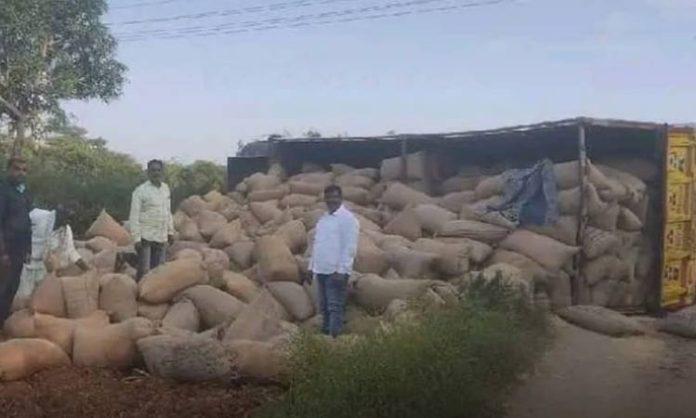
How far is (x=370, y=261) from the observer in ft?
24.4

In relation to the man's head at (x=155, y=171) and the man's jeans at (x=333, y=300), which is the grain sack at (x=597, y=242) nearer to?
the man's jeans at (x=333, y=300)

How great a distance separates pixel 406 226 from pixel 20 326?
12.7 feet

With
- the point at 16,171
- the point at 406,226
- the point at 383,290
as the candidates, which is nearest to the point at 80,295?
the point at 16,171

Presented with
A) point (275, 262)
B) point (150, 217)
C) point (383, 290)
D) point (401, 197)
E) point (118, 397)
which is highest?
point (401, 197)

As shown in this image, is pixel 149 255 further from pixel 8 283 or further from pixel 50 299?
pixel 8 283

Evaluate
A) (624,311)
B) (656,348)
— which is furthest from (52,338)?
(624,311)

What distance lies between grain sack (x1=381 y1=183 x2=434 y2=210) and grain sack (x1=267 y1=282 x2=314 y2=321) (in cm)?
252

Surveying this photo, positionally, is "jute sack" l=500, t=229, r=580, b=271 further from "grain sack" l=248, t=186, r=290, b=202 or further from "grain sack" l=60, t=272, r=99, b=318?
"grain sack" l=60, t=272, r=99, b=318

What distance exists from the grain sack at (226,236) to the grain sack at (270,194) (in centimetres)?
87

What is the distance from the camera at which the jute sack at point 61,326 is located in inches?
219

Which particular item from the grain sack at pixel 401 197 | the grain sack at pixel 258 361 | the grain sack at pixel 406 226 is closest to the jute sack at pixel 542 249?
the grain sack at pixel 406 226

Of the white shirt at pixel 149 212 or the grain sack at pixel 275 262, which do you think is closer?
the white shirt at pixel 149 212

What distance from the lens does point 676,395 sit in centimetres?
546

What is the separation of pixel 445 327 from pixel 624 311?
3.80 meters
